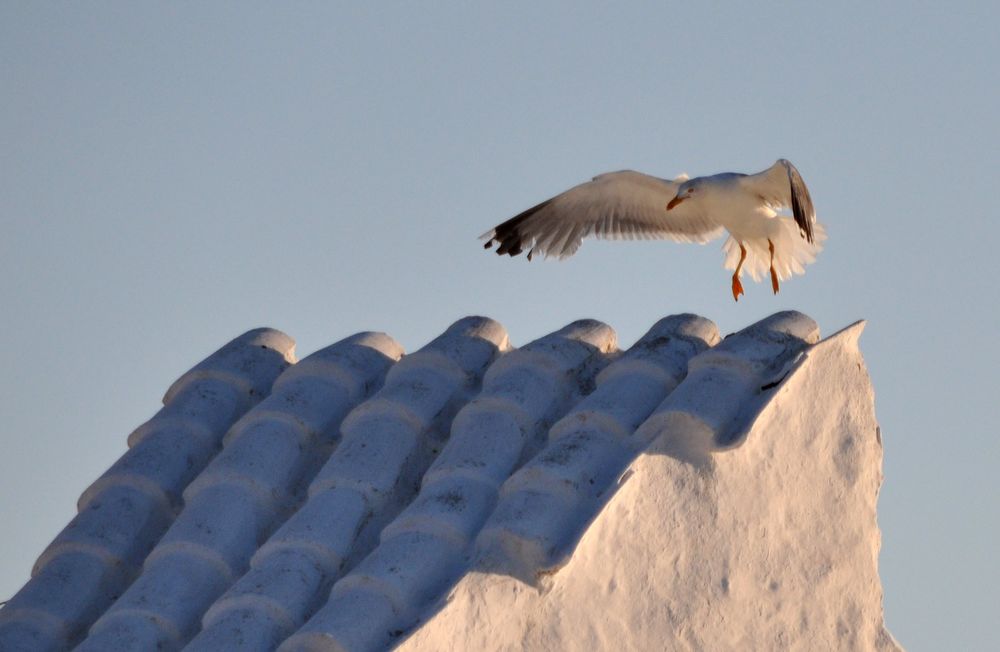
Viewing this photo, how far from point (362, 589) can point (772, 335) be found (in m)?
1.63

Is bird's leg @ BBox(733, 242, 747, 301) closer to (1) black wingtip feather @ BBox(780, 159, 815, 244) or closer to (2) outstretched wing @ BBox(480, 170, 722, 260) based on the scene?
(2) outstretched wing @ BBox(480, 170, 722, 260)

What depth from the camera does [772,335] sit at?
16.5 feet

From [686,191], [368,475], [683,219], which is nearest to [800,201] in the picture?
[686,191]

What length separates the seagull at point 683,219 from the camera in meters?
9.30

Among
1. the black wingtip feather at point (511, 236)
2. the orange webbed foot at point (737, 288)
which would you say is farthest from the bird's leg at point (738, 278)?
the black wingtip feather at point (511, 236)

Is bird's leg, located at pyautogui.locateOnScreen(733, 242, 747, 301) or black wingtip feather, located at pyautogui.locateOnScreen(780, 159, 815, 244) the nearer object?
black wingtip feather, located at pyautogui.locateOnScreen(780, 159, 815, 244)

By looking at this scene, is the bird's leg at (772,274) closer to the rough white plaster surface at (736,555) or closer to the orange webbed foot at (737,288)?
the orange webbed foot at (737,288)

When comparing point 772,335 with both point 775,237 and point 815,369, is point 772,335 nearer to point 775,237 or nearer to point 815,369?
point 815,369

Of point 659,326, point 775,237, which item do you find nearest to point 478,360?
point 659,326

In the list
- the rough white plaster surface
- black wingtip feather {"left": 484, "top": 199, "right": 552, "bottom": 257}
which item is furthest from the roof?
black wingtip feather {"left": 484, "top": 199, "right": 552, "bottom": 257}

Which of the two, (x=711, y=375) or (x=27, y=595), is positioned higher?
(x=711, y=375)

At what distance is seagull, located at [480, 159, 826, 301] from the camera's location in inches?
366

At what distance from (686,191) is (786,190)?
2.29 feet

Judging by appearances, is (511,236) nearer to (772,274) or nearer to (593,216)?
(593,216)
